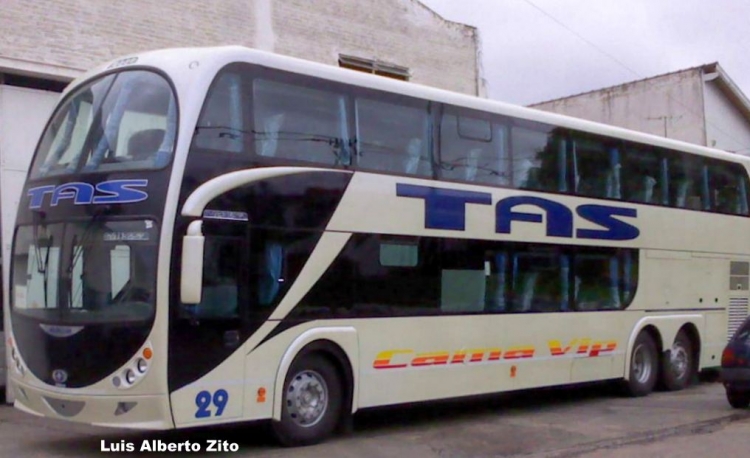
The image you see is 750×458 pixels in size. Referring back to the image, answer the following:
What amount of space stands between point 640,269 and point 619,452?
5.68 metres

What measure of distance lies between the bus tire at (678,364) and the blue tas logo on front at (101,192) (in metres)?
10.4

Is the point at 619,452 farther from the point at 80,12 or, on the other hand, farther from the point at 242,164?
the point at 80,12

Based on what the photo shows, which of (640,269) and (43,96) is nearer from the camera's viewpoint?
Answer: (43,96)

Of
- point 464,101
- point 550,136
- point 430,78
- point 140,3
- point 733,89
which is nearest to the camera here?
point 464,101

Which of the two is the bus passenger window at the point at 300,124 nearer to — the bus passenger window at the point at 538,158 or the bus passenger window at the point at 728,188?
the bus passenger window at the point at 538,158

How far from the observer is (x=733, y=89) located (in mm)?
32094

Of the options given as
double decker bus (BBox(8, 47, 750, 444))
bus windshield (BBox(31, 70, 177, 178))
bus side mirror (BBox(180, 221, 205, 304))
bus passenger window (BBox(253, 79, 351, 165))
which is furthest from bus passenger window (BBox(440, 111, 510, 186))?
bus side mirror (BBox(180, 221, 205, 304))

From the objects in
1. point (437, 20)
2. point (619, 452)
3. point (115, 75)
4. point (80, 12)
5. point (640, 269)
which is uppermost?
point (437, 20)

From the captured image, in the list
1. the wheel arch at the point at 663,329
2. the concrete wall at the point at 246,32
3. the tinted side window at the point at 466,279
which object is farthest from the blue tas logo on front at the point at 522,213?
the concrete wall at the point at 246,32

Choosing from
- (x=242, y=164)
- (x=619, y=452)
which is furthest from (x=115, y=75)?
(x=619, y=452)

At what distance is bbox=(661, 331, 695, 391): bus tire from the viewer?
16.8 m

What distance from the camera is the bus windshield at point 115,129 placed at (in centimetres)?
973

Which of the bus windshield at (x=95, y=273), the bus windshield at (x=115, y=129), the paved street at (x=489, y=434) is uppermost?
the bus windshield at (x=115, y=129)

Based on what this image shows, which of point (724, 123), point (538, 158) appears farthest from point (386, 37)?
point (724, 123)
